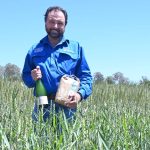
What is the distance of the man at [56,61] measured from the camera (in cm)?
310

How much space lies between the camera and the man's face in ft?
10.3

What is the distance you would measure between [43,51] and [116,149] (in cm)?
136

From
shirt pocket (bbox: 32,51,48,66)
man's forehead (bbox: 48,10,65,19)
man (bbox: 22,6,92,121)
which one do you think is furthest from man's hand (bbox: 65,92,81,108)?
man's forehead (bbox: 48,10,65,19)

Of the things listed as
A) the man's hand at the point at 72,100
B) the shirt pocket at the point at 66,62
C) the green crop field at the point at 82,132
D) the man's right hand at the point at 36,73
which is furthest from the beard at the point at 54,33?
the green crop field at the point at 82,132

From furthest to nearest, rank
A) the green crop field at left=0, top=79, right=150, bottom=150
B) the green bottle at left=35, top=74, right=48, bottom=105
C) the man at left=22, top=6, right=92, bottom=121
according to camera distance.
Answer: the man at left=22, top=6, right=92, bottom=121, the green bottle at left=35, top=74, right=48, bottom=105, the green crop field at left=0, top=79, right=150, bottom=150

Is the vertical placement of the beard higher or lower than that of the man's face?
lower

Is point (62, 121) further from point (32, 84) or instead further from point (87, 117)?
point (32, 84)

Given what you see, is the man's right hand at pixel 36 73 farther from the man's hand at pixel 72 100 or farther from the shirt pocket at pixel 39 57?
the man's hand at pixel 72 100

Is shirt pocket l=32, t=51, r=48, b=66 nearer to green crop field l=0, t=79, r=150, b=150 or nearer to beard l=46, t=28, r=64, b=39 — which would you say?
beard l=46, t=28, r=64, b=39

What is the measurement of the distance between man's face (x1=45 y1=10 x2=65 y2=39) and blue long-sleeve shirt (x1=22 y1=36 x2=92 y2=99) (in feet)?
0.22

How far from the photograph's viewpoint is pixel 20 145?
1.75 metres

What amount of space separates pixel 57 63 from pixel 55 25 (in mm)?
262

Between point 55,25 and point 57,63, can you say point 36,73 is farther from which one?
point 55,25

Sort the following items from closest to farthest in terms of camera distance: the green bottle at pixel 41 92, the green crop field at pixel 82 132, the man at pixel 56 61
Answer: the green crop field at pixel 82 132
the green bottle at pixel 41 92
the man at pixel 56 61
